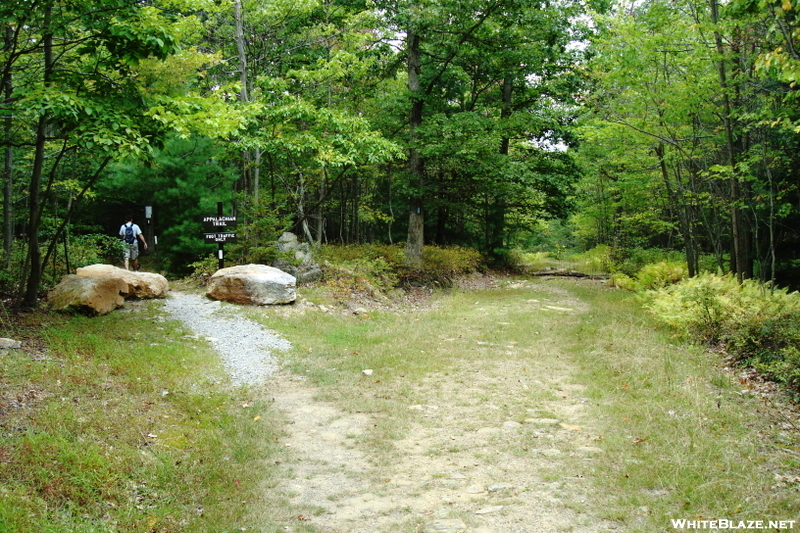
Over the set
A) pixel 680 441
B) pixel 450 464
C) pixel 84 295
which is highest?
pixel 84 295

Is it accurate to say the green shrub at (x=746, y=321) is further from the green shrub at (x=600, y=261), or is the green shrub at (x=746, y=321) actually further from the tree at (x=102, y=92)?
the green shrub at (x=600, y=261)

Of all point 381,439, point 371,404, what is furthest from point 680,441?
point 371,404

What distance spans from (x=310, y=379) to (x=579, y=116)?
15.7 metres

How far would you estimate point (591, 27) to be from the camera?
15938mm

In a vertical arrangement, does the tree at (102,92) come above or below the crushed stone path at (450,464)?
above

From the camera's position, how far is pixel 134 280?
10.3 metres

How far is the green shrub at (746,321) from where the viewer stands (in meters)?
6.48

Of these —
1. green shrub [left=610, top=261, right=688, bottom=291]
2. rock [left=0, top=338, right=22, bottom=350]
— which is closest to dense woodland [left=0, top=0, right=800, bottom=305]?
green shrub [left=610, top=261, right=688, bottom=291]

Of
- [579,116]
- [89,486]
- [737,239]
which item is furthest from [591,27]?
[89,486]

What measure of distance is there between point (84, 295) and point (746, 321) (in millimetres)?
10320

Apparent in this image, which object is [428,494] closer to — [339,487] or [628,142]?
[339,487]

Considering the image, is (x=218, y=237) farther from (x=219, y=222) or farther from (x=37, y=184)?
(x=37, y=184)

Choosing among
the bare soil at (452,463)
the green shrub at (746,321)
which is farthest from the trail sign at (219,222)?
the green shrub at (746,321)

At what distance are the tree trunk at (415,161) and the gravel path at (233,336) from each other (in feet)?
23.4
